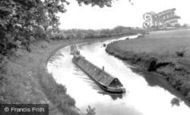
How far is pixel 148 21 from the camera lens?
164375 mm

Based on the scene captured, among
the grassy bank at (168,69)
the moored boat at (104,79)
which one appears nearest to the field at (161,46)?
the grassy bank at (168,69)

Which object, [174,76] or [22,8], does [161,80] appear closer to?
[174,76]

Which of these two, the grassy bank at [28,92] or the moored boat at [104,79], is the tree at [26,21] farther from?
the moored boat at [104,79]

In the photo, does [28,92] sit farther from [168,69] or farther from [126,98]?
[168,69]

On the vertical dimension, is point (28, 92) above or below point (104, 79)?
above

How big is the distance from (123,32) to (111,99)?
118609 millimetres

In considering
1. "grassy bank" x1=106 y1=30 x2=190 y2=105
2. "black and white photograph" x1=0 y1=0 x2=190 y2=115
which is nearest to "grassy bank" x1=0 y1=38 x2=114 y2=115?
"black and white photograph" x1=0 y1=0 x2=190 y2=115

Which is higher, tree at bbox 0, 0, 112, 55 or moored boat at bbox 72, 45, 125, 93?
tree at bbox 0, 0, 112, 55

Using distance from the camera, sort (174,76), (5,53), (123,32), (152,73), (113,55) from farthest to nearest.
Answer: (123,32), (113,55), (152,73), (174,76), (5,53)

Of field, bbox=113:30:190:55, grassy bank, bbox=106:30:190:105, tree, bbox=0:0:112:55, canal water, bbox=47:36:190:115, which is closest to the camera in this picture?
tree, bbox=0:0:112:55

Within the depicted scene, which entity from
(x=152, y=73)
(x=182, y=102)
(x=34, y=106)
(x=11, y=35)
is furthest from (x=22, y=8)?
(x=152, y=73)

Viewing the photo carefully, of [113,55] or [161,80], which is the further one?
[113,55]

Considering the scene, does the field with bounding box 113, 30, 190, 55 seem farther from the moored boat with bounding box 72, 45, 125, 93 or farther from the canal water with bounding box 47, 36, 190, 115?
the moored boat with bounding box 72, 45, 125, 93

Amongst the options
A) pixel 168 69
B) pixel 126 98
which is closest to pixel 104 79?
pixel 126 98
